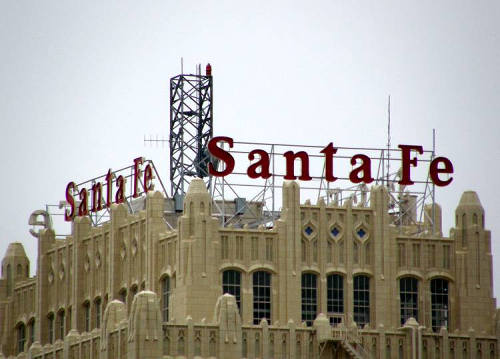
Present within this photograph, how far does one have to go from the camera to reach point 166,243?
6934 inches

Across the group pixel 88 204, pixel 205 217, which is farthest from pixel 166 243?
pixel 88 204

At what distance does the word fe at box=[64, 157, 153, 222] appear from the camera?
184 meters

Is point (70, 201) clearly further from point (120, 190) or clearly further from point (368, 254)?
point (368, 254)

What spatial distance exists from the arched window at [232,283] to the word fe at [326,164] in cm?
823

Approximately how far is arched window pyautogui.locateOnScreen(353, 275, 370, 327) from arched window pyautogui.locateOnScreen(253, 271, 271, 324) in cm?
768

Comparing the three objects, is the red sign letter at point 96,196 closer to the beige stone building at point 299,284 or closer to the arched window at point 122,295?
the beige stone building at point 299,284

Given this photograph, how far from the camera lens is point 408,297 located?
178250 mm

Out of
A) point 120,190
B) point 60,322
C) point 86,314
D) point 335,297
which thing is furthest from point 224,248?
point 60,322

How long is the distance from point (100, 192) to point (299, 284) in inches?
1009

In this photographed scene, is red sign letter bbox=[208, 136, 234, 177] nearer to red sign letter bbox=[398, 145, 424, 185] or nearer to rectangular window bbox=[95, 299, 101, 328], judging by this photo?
red sign letter bbox=[398, 145, 424, 185]

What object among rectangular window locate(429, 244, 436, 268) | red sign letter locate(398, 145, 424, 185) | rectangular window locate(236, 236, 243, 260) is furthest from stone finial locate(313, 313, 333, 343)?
red sign letter locate(398, 145, 424, 185)

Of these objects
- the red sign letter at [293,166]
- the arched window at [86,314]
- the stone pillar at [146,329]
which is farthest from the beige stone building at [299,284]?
the arched window at [86,314]

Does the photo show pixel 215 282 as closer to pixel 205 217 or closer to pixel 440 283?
pixel 205 217

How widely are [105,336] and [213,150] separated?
18.1 meters
